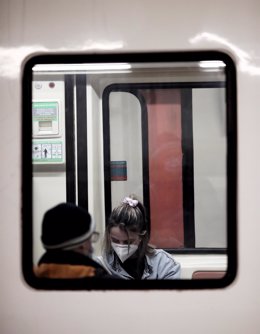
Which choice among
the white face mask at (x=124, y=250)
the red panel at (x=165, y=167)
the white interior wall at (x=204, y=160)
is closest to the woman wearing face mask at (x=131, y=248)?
the white face mask at (x=124, y=250)

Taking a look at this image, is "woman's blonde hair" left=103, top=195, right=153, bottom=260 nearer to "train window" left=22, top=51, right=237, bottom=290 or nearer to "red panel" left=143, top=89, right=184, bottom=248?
"train window" left=22, top=51, right=237, bottom=290

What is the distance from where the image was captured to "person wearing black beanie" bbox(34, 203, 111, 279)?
55.9 inches

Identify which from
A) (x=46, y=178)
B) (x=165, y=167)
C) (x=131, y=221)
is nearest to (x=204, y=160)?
(x=165, y=167)

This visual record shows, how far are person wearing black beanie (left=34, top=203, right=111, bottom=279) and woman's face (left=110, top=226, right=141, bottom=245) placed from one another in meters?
0.54

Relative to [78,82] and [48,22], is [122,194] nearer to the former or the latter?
[78,82]

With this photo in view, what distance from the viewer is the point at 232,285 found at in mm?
1401

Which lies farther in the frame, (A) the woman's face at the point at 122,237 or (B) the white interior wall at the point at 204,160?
(B) the white interior wall at the point at 204,160

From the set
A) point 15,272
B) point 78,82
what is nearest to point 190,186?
point 78,82

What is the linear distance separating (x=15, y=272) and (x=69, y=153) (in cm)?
95

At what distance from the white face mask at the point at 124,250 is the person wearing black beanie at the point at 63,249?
1.93 ft

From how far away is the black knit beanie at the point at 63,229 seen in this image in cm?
142

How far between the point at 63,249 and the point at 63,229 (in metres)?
0.08

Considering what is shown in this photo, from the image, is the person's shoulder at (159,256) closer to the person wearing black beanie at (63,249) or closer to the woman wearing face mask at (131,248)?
the woman wearing face mask at (131,248)

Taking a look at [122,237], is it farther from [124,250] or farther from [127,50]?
[127,50]
